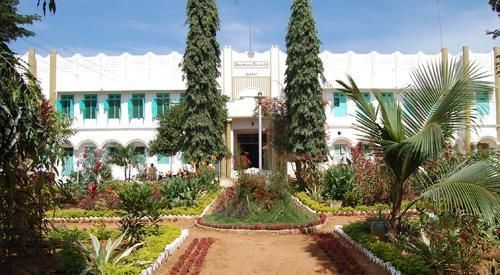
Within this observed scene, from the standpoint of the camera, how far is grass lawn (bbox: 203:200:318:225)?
10766 millimetres

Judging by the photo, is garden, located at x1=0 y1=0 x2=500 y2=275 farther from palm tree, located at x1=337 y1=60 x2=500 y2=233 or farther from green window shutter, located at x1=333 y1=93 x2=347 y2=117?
green window shutter, located at x1=333 y1=93 x2=347 y2=117

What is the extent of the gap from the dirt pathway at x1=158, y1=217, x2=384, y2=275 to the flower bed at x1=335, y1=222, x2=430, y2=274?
0.61ft

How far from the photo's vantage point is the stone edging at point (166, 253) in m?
6.45

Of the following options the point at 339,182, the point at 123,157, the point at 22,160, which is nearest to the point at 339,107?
the point at 123,157

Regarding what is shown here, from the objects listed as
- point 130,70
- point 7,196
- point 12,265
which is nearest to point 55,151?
point 7,196

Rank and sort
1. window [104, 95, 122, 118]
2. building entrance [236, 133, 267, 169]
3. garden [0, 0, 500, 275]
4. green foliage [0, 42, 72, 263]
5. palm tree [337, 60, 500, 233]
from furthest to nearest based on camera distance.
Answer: building entrance [236, 133, 267, 169], window [104, 95, 122, 118], palm tree [337, 60, 500, 233], garden [0, 0, 500, 275], green foliage [0, 42, 72, 263]

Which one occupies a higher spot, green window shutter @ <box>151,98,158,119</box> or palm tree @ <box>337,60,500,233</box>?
green window shutter @ <box>151,98,158,119</box>

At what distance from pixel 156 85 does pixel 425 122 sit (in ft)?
78.8

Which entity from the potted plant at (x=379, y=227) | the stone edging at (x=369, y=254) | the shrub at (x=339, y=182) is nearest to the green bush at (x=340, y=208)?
the shrub at (x=339, y=182)

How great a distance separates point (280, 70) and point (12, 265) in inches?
952

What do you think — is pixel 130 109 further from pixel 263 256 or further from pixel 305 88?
pixel 263 256

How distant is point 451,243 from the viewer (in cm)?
604

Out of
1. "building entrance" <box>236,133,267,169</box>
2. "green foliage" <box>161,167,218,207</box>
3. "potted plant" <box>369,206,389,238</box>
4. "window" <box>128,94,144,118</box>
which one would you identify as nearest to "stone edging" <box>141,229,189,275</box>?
"potted plant" <box>369,206,389,238</box>

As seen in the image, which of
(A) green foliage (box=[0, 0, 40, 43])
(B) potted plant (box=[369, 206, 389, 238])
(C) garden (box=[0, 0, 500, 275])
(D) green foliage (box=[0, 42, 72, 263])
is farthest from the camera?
(A) green foliage (box=[0, 0, 40, 43])
